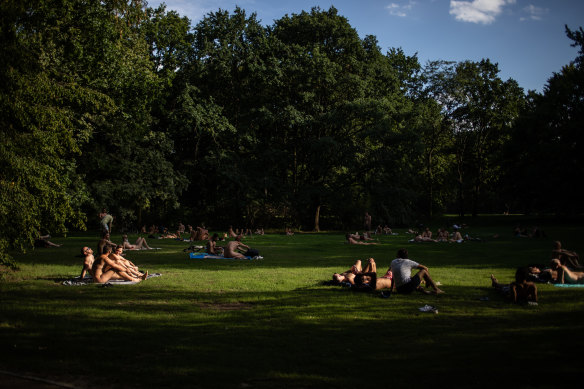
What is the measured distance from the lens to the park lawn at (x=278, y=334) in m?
5.64

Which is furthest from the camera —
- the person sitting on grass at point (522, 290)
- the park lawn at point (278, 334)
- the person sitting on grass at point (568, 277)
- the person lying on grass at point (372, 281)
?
the person sitting on grass at point (568, 277)

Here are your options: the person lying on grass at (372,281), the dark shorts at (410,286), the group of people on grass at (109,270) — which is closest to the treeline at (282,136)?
the group of people on grass at (109,270)

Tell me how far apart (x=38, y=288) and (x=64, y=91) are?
5.83 m

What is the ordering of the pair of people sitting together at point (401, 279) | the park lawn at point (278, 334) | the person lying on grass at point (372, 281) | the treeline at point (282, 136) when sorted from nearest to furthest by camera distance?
1. the park lawn at point (278, 334)
2. the pair of people sitting together at point (401, 279)
3. the person lying on grass at point (372, 281)
4. the treeline at point (282, 136)

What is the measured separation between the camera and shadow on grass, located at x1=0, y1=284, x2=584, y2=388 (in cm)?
564

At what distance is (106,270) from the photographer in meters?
13.0

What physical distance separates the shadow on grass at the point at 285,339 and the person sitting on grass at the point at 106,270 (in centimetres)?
181

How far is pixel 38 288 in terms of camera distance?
11703mm

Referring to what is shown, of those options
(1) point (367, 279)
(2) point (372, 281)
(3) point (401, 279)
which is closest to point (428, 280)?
(3) point (401, 279)

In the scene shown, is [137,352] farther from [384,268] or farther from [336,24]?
[336,24]

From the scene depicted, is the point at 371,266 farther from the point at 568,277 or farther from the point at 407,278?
the point at 568,277

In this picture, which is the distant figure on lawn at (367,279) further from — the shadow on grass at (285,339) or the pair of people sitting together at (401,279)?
the shadow on grass at (285,339)

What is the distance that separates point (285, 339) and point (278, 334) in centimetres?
32

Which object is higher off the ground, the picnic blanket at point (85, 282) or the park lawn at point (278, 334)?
the park lawn at point (278, 334)
